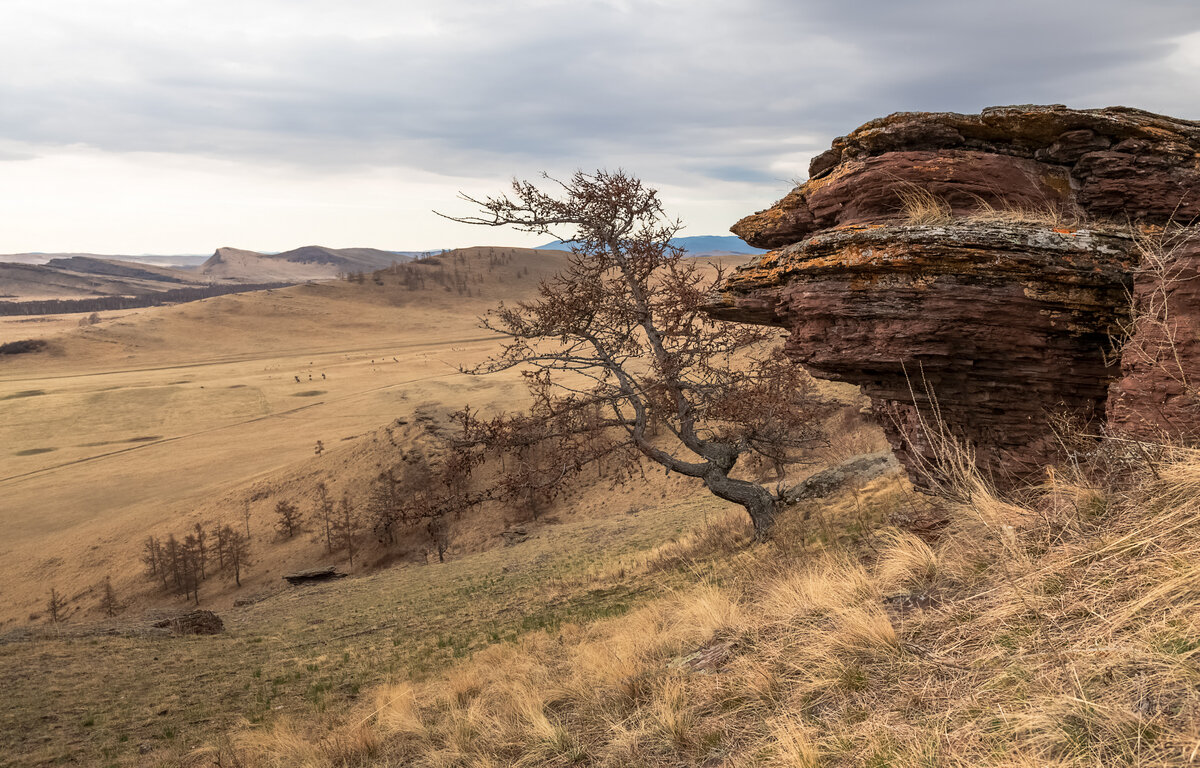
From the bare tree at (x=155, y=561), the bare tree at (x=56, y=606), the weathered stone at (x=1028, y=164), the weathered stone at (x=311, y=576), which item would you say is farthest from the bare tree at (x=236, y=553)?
the weathered stone at (x=1028, y=164)

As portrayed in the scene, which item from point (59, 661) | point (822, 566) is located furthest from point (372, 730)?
point (59, 661)

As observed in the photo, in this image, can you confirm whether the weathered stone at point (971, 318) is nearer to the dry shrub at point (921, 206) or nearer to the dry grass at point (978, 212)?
the dry grass at point (978, 212)

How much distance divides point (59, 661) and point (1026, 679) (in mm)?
17231

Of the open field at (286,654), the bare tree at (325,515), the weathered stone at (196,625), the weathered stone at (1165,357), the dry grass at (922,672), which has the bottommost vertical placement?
the bare tree at (325,515)

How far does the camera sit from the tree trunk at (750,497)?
11992 mm

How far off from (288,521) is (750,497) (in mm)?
25815

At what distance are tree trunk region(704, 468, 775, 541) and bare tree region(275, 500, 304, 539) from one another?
25.1 m

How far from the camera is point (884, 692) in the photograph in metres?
3.66

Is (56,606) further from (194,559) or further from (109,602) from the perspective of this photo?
(194,559)

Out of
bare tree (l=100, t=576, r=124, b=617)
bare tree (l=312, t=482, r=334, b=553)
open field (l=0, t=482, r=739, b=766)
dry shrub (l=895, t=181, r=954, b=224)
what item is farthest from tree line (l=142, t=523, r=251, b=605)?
dry shrub (l=895, t=181, r=954, b=224)

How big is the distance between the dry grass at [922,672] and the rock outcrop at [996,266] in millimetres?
1271

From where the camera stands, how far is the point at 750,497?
12.2 meters

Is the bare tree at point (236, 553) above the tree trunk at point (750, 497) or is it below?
below

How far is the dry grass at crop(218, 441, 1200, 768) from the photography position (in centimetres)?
279
